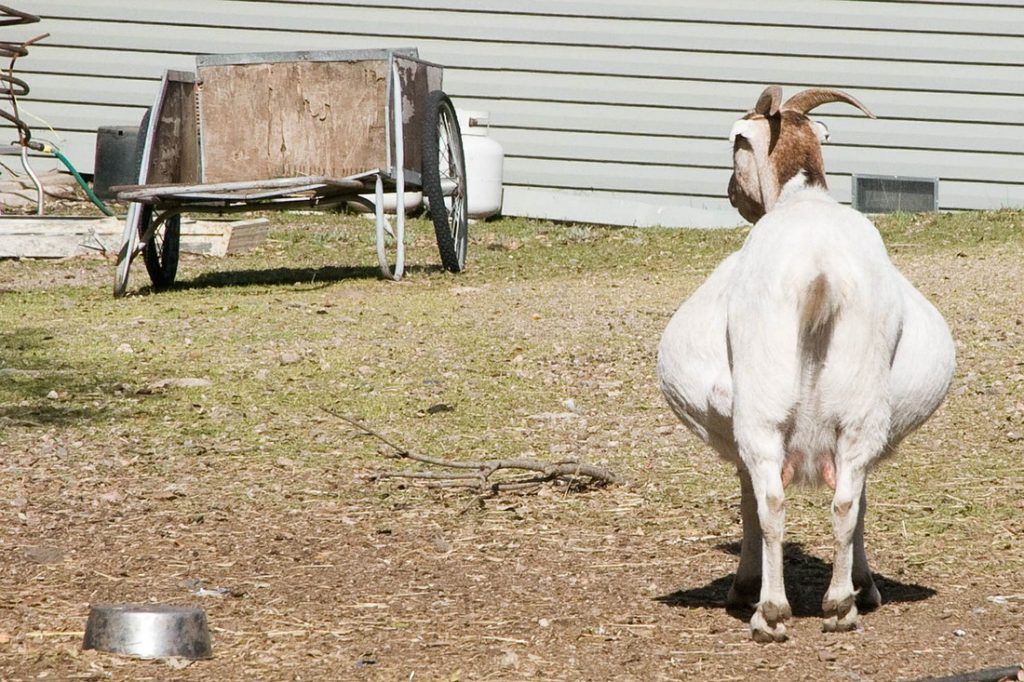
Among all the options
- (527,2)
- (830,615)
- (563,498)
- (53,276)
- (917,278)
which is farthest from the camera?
(527,2)

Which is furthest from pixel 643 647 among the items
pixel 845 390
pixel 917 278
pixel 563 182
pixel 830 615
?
pixel 563 182

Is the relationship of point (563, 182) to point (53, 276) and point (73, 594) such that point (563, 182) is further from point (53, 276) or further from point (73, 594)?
point (73, 594)

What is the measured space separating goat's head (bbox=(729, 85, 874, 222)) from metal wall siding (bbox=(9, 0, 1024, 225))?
9.50 metres

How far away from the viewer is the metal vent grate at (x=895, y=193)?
13.5 m

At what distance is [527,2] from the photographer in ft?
44.7

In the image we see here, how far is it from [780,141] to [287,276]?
666 centimetres

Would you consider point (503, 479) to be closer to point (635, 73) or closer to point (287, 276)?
point (287, 276)

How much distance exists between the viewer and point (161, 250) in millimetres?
10000

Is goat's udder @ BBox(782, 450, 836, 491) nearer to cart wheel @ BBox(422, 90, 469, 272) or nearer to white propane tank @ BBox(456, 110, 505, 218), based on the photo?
cart wheel @ BBox(422, 90, 469, 272)

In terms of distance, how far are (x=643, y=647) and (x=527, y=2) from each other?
419 inches

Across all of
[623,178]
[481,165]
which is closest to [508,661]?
[481,165]

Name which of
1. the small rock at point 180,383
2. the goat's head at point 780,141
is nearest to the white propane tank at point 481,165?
the small rock at point 180,383

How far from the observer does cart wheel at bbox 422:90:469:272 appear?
31.9 feet

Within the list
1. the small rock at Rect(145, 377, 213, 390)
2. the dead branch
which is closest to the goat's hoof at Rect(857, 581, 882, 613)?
the dead branch
